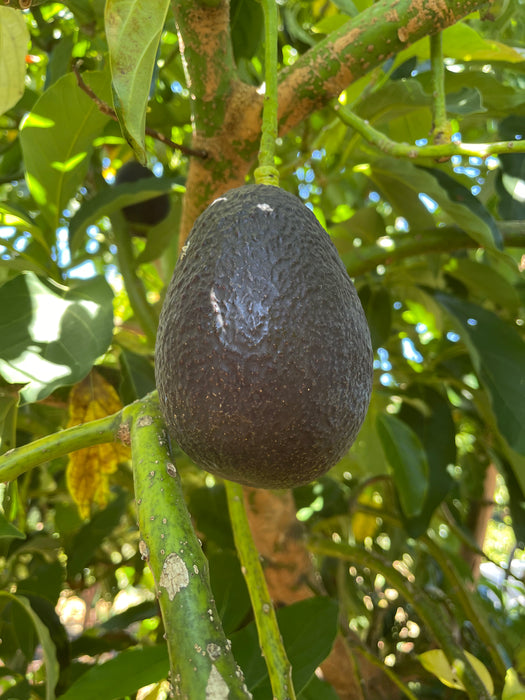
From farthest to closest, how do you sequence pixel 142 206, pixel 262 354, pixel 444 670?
pixel 142 206
pixel 444 670
pixel 262 354

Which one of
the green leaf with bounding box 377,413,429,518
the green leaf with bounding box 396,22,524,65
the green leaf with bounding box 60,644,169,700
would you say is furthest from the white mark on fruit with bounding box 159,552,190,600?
the green leaf with bounding box 396,22,524,65

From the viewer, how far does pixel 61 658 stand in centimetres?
86

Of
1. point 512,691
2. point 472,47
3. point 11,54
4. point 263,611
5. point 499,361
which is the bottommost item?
point 512,691

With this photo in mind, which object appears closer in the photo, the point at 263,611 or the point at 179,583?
the point at 179,583

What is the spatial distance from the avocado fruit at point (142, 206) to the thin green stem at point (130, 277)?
0.31 meters

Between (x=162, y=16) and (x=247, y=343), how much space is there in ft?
0.71

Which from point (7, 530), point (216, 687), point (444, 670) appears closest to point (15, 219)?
point (7, 530)

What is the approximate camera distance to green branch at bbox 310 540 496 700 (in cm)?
73

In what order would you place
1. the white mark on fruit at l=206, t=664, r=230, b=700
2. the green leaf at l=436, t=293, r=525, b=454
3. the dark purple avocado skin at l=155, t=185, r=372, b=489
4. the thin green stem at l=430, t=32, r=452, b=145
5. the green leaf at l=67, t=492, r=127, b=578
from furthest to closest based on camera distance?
1. the green leaf at l=67, t=492, r=127, b=578
2. the green leaf at l=436, t=293, r=525, b=454
3. the thin green stem at l=430, t=32, r=452, b=145
4. the dark purple avocado skin at l=155, t=185, r=372, b=489
5. the white mark on fruit at l=206, t=664, r=230, b=700

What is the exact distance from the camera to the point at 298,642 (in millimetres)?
703

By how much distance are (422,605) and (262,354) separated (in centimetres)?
58

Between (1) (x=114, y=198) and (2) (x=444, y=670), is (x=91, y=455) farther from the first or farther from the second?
(2) (x=444, y=670)

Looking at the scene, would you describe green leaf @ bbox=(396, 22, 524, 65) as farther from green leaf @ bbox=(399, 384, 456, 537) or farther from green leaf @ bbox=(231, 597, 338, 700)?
green leaf @ bbox=(231, 597, 338, 700)

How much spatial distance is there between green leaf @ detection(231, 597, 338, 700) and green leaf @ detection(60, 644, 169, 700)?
0.09m
